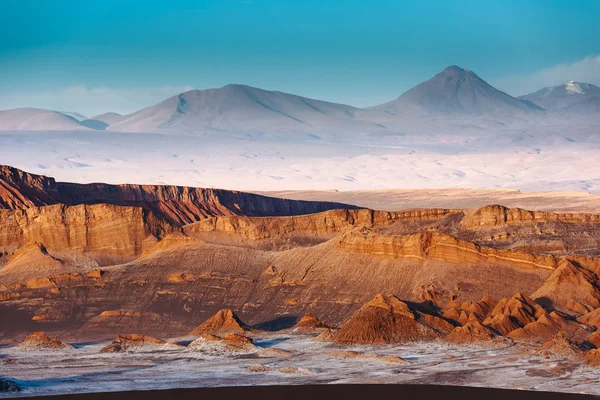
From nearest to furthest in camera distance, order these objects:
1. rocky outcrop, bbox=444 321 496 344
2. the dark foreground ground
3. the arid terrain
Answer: the dark foreground ground
the arid terrain
rocky outcrop, bbox=444 321 496 344

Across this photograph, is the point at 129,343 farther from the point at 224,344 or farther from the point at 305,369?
the point at 305,369

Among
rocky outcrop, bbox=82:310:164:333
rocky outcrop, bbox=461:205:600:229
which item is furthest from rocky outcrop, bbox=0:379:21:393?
rocky outcrop, bbox=461:205:600:229

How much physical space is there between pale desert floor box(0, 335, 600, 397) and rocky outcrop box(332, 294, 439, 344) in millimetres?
1528

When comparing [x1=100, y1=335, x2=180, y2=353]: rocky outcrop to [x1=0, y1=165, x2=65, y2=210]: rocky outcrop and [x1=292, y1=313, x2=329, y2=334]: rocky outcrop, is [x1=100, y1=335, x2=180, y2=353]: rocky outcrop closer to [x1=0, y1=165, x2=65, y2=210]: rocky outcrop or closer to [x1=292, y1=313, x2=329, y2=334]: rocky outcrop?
[x1=292, y1=313, x2=329, y2=334]: rocky outcrop

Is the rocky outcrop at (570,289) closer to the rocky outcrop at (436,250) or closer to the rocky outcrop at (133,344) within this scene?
the rocky outcrop at (436,250)

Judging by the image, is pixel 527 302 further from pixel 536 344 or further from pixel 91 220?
pixel 91 220

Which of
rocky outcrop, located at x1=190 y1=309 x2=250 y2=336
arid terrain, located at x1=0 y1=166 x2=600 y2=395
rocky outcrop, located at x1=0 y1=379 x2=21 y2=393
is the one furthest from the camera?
rocky outcrop, located at x1=190 y1=309 x2=250 y2=336

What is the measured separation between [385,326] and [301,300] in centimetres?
1627

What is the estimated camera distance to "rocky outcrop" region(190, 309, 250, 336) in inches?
→ 3206

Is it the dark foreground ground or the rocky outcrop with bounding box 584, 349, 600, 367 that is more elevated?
the rocky outcrop with bounding box 584, 349, 600, 367

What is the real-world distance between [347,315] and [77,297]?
23.0m

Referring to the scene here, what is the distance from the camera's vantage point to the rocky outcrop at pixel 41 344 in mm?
78000

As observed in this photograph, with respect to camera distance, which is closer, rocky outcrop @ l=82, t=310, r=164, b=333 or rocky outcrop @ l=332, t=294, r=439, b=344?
rocky outcrop @ l=332, t=294, r=439, b=344

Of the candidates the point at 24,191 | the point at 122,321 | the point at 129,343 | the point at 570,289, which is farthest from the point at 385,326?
the point at 24,191
